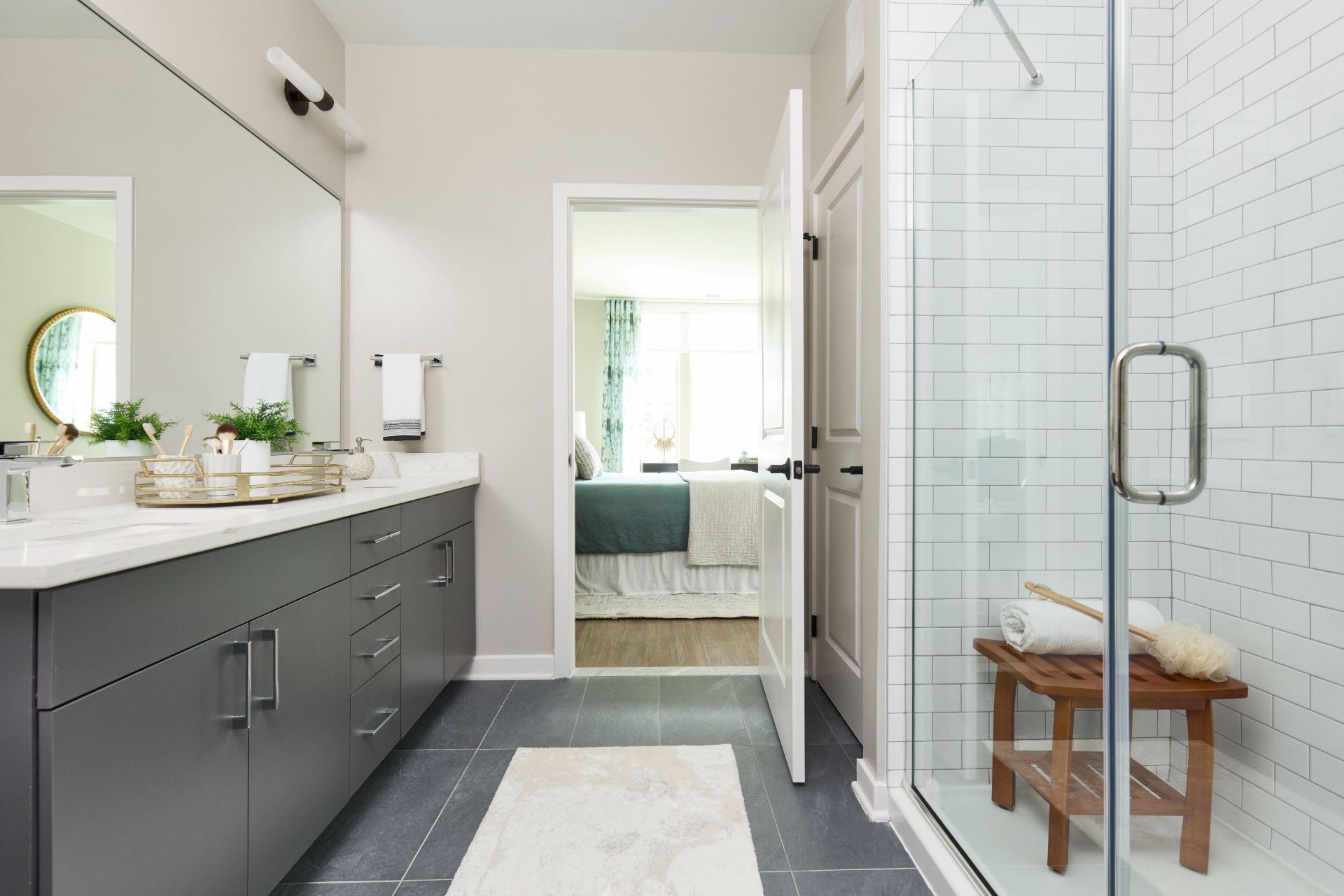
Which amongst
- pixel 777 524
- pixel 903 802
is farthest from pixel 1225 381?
pixel 777 524

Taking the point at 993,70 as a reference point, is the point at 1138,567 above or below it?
below

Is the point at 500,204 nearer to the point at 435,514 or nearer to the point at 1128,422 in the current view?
the point at 435,514

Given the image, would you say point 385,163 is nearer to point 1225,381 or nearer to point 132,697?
point 132,697

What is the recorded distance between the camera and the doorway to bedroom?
3457 millimetres

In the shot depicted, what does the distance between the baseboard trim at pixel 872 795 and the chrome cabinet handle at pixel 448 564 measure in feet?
4.93

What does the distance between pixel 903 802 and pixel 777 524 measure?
2.80 ft

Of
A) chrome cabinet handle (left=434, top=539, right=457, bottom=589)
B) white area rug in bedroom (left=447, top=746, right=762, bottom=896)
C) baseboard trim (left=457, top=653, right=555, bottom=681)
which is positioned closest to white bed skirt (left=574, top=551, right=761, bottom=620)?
baseboard trim (left=457, top=653, right=555, bottom=681)

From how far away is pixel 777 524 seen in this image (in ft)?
7.04

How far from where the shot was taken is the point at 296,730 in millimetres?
1348

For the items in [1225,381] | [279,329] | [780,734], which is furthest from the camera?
[279,329]

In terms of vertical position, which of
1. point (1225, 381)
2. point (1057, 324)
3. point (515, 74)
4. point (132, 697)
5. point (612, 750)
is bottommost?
point (612, 750)

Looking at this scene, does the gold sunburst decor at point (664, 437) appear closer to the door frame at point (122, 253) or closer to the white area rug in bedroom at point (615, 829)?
the white area rug in bedroom at point (615, 829)

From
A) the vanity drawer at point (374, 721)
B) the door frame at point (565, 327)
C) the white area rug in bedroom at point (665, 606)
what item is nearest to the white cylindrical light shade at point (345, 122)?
the door frame at point (565, 327)

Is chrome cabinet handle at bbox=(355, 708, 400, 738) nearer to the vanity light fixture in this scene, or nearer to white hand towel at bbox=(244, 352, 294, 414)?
white hand towel at bbox=(244, 352, 294, 414)
